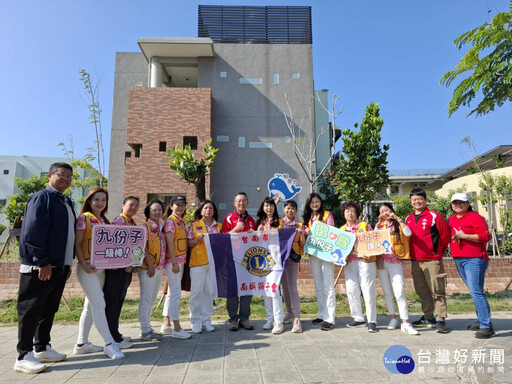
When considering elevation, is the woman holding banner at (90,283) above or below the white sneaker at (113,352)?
above

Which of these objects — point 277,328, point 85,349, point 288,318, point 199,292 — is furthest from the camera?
point 288,318

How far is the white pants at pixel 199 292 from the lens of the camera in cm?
458

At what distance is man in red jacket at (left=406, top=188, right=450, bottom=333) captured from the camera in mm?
4676

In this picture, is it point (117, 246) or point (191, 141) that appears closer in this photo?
point (117, 246)

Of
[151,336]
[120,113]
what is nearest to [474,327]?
[151,336]

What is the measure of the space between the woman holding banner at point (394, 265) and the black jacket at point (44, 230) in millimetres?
4202

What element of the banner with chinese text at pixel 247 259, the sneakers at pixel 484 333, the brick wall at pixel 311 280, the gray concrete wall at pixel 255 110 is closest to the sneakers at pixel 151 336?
the banner with chinese text at pixel 247 259

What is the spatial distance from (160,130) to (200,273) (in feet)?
45.2

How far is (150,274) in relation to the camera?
425 centimetres

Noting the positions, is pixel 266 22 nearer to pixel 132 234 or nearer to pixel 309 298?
pixel 309 298

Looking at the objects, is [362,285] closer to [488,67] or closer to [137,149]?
[488,67]

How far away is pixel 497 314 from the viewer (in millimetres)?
Result: 5691

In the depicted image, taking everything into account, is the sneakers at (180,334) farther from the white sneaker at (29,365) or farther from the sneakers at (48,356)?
the white sneaker at (29,365)

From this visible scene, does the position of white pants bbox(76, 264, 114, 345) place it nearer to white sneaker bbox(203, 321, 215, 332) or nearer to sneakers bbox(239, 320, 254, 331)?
white sneaker bbox(203, 321, 215, 332)
